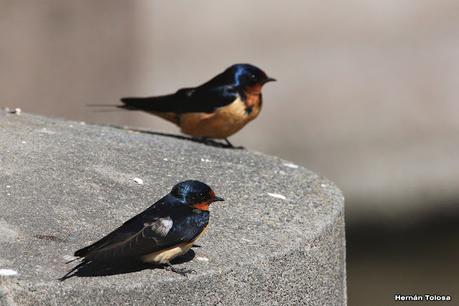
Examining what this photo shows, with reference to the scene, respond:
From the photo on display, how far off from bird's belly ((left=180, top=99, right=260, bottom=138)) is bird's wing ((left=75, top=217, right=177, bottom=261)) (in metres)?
2.75

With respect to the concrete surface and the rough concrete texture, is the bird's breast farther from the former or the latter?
the concrete surface

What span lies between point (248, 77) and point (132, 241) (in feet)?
9.98

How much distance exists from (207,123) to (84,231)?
2.58 m

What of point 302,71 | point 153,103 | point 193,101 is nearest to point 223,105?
point 193,101

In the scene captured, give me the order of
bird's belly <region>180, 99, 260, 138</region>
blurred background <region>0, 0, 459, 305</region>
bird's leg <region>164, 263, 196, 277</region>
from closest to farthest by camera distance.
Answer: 1. bird's leg <region>164, 263, 196, 277</region>
2. bird's belly <region>180, 99, 260, 138</region>
3. blurred background <region>0, 0, 459, 305</region>

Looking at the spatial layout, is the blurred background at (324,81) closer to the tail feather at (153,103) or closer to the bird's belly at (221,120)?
the tail feather at (153,103)

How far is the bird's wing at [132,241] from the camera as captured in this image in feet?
13.7

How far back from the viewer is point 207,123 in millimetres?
7129

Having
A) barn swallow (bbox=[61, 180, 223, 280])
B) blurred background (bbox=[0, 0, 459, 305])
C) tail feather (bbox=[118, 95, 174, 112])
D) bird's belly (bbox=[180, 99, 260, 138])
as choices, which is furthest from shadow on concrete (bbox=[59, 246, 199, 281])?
blurred background (bbox=[0, 0, 459, 305])

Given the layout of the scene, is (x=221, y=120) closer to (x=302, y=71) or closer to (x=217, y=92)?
(x=217, y=92)

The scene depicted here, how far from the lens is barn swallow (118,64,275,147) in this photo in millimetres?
7129

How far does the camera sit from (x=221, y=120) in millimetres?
7129

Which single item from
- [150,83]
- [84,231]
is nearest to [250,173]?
[84,231]

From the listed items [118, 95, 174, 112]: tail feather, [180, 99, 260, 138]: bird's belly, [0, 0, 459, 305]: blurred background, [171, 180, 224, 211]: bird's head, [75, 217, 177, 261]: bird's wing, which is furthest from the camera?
[0, 0, 459, 305]: blurred background
